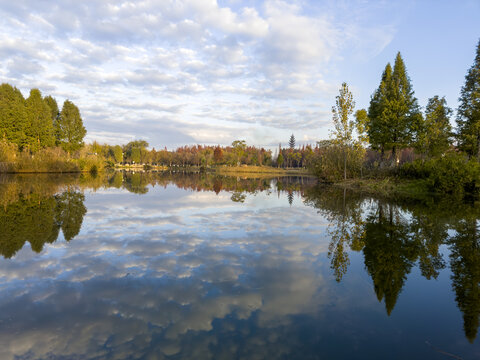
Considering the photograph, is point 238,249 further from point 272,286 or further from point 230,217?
point 230,217

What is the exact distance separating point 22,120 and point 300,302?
5317 centimetres

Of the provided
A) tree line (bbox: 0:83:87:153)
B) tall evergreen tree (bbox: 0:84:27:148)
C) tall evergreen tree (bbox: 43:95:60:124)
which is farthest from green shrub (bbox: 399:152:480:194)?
tall evergreen tree (bbox: 43:95:60:124)

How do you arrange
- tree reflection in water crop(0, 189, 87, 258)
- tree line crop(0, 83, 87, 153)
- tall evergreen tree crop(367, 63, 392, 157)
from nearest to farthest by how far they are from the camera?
tree reflection in water crop(0, 189, 87, 258)
tall evergreen tree crop(367, 63, 392, 157)
tree line crop(0, 83, 87, 153)

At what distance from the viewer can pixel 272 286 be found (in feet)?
16.7

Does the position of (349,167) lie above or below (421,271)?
above

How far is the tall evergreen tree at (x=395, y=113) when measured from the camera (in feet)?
100

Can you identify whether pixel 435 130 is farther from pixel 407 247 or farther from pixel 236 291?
pixel 236 291

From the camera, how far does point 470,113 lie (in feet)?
99.8

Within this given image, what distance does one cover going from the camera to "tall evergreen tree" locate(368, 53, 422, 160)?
30.5 metres

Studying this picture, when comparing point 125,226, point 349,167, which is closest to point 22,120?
point 125,226

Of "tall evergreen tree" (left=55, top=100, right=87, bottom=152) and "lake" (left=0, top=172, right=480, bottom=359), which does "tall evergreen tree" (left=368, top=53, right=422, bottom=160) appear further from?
"tall evergreen tree" (left=55, top=100, right=87, bottom=152)

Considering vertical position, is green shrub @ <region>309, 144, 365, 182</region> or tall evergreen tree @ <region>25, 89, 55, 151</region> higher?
tall evergreen tree @ <region>25, 89, 55, 151</region>

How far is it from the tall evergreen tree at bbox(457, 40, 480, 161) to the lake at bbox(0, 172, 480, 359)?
2684 cm

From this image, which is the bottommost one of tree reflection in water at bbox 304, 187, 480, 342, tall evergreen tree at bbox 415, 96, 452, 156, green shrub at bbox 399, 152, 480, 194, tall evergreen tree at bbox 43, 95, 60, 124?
tree reflection in water at bbox 304, 187, 480, 342
